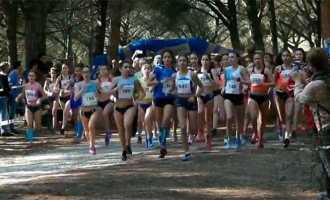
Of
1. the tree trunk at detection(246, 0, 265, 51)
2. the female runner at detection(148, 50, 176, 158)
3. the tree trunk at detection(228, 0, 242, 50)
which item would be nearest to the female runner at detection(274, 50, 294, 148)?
the female runner at detection(148, 50, 176, 158)

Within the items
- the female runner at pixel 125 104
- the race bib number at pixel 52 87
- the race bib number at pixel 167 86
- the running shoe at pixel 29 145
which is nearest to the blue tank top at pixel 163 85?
the race bib number at pixel 167 86

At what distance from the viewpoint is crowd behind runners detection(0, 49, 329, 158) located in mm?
14259

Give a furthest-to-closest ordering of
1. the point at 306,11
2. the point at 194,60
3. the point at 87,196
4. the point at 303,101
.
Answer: the point at 306,11 < the point at 194,60 < the point at 87,196 < the point at 303,101

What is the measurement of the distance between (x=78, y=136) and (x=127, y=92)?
15.2ft

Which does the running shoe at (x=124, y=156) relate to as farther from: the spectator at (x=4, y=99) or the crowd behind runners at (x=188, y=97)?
the spectator at (x=4, y=99)

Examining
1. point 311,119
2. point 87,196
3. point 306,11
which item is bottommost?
point 87,196

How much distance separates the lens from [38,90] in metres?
18.4

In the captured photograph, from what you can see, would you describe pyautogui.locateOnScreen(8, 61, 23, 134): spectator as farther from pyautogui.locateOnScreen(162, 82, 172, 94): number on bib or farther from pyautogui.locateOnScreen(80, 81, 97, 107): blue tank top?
pyautogui.locateOnScreen(162, 82, 172, 94): number on bib

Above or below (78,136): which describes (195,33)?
above

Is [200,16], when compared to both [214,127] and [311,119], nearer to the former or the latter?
[214,127]

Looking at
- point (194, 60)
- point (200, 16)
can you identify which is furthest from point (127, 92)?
point (200, 16)

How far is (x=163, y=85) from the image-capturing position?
14391mm

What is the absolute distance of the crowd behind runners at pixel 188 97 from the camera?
14.3 metres

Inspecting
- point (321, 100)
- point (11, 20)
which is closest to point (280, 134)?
point (321, 100)
